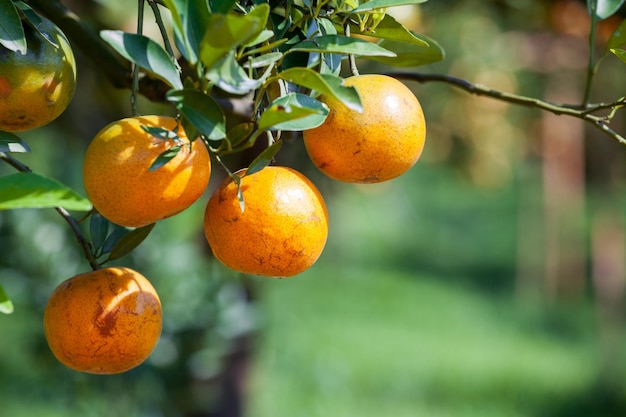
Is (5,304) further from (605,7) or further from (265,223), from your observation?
(605,7)

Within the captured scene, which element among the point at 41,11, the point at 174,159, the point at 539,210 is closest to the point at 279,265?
the point at 174,159

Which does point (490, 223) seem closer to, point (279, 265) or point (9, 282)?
point (9, 282)

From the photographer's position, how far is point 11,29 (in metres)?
0.53

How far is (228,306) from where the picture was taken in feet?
5.94

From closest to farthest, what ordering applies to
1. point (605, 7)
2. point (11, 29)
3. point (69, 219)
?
1. point (11, 29)
2. point (69, 219)
3. point (605, 7)

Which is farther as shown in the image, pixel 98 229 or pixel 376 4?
Result: pixel 98 229

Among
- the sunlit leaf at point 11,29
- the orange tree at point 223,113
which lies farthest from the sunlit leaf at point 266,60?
the sunlit leaf at point 11,29

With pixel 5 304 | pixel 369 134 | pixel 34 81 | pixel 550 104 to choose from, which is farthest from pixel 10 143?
Answer: pixel 550 104

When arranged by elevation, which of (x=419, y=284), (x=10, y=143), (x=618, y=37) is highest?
(x=618, y=37)

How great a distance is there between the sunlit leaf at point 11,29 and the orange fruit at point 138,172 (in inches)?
3.2

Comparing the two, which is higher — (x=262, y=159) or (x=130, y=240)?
(x=262, y=159)

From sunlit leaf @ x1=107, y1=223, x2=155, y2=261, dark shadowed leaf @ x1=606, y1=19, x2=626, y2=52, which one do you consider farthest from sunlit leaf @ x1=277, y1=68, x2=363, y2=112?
dark shadowed leaf @ x1=606, y1=19, x2=626, y2=52

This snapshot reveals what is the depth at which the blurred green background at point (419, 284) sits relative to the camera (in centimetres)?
178

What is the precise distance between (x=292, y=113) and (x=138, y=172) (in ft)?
0.37
